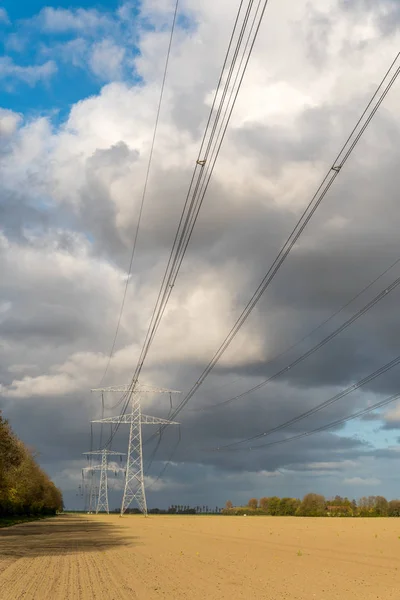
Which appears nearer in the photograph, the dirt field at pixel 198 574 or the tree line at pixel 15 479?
the dirt field at pixel 198 574

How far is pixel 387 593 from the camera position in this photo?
89.2 ft

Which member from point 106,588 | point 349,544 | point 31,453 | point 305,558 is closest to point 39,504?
point 31,453

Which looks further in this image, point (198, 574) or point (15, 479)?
point (15, 479)

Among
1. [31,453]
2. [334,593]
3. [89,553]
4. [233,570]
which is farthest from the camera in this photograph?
[31,453]

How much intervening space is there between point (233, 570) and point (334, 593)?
1048 centimetres

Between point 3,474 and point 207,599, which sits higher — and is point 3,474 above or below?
above

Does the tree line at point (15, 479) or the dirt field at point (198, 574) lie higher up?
the tree line at point (15, 479)

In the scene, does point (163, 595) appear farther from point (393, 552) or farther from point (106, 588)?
point (393, 552)

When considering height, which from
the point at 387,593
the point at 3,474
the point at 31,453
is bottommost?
the point at 387,593

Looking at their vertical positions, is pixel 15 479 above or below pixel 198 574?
above

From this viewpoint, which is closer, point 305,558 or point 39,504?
point 305,558

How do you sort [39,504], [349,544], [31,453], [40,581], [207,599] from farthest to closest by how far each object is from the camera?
[39,504] < [31,453] < [349,544] < [40,581] < [207,599]

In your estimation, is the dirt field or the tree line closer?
the dirt field

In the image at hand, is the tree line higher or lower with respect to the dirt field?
higher
